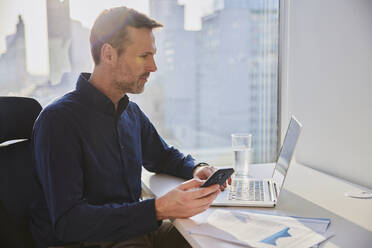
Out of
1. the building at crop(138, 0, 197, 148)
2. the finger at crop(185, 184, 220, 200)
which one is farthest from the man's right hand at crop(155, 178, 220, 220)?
the building at crop(138, 0, 197, 148)

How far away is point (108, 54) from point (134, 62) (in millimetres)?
91

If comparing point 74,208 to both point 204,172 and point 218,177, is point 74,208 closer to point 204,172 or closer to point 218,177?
point 218,177

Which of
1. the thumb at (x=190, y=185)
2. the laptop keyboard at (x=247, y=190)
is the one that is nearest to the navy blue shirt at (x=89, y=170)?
the thumb at (x=190, y=185)

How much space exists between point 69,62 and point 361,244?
1.48 m

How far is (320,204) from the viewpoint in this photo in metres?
1.25

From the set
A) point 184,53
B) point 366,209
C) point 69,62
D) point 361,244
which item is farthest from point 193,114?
point 361,244

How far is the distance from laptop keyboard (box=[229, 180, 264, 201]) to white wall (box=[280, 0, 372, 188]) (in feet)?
1.30

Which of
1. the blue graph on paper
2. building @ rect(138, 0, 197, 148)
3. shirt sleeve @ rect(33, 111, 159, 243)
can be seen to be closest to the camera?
the blue graph on paper

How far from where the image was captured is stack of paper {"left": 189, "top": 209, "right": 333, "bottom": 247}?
3.09 feet

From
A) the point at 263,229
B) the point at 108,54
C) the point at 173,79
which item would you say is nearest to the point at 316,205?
the point at 263,229

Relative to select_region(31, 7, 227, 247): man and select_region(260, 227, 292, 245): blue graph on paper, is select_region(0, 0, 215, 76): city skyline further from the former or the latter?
select_region(260, 227, 292, 245): blue graph on paper

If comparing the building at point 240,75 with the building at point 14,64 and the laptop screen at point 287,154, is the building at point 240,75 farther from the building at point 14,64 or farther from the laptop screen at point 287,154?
the building at point 14,64

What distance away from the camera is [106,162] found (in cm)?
127

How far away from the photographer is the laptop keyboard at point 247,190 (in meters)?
1.28
